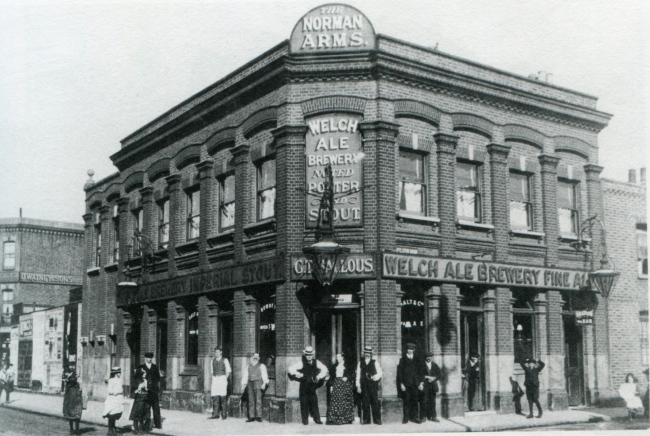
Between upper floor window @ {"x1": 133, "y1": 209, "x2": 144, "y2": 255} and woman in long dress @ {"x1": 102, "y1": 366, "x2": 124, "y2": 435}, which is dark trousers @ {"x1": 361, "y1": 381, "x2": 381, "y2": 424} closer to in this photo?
woman in long dress @ {"x1": 102, "y1": 366, "x2": 124, "y2": 435}

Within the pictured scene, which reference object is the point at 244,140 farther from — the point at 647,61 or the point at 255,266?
the point at 647,61

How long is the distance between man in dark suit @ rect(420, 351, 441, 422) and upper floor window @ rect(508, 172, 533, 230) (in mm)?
4902

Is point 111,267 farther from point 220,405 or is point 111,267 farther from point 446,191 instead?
point 446,191

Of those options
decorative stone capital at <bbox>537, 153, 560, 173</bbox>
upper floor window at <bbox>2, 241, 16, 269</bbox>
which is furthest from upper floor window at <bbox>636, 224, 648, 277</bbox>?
upper floor window at <bbox>2, 241, 16, 269</bbox>

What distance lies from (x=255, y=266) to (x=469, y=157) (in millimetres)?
5853

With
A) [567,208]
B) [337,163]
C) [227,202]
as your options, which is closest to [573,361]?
[567,208]

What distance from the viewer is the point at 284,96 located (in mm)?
17172

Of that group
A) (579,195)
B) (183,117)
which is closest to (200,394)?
(183,117)

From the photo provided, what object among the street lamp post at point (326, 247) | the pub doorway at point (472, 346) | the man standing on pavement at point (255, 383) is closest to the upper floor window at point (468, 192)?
the pub doorway at point (472, 346)

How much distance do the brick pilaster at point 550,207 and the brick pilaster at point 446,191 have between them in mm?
3172

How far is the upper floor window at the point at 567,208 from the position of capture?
20188 mm

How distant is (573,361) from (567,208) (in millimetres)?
4085

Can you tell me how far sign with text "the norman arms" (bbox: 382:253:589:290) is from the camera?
16.5 meters

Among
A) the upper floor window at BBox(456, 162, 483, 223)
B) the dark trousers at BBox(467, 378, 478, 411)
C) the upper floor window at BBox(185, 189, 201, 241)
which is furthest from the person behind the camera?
the upper floor window at BBox(185, 189, 201, 241)
